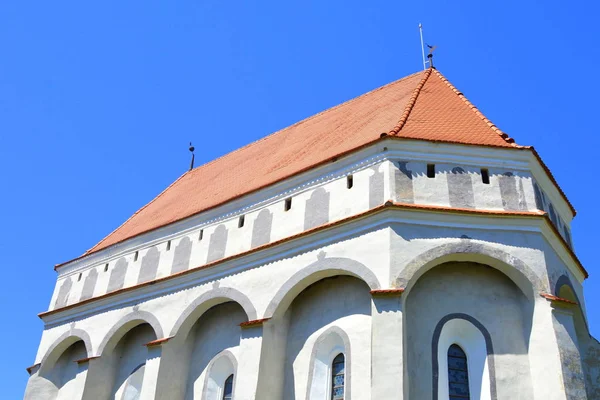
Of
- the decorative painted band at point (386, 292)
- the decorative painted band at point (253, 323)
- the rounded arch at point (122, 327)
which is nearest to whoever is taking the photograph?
the decorative painted band at point (386, 292)

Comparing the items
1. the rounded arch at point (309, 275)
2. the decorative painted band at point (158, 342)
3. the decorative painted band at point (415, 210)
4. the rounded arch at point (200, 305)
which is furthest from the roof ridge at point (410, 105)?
the decorative painted band at point (158, 342)

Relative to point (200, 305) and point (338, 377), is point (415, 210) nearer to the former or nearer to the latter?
point (338, 377)

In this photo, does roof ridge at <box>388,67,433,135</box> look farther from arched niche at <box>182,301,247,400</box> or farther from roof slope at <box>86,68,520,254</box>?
arched niche at <box>182,301,247,400</box>

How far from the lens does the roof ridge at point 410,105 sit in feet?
41.7

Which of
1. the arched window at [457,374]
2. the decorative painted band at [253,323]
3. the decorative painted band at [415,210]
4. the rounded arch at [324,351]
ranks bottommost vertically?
the arched window at [457,374]

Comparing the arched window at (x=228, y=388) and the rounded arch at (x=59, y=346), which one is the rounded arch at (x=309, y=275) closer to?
the arched window at (x=228, y=388)

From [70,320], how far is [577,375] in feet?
41.3

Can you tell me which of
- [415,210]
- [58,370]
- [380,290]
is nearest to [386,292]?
[380,290]

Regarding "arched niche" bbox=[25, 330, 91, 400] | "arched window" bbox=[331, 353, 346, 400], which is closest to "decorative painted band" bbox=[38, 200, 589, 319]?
"arched window" bbox=[331, 353, 346, 400]

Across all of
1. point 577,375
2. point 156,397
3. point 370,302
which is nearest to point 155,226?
point 156,397

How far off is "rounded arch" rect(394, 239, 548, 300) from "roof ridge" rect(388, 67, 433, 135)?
8.77ft

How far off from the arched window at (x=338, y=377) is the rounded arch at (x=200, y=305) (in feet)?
8.25

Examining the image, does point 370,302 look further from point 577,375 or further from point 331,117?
point 331,117

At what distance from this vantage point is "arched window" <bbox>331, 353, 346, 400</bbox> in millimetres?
11438
